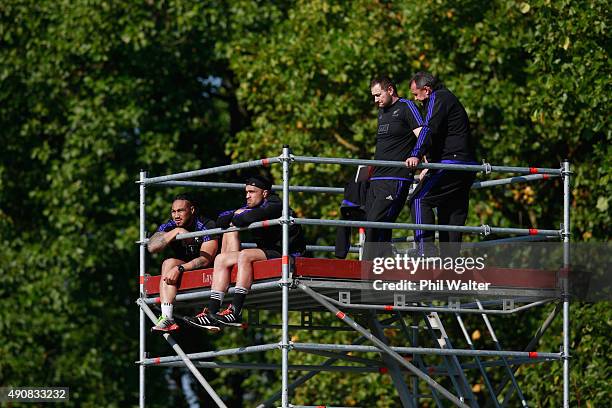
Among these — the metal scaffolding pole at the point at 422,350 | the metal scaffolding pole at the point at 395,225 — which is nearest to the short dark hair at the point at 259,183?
the metal scaffolding pole at the point at 395,225

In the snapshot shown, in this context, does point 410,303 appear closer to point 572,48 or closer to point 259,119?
point 572,48

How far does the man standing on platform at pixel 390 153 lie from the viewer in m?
16.0

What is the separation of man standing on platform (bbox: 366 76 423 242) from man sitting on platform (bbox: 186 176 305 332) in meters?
0.81

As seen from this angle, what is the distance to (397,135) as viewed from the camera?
16141mm

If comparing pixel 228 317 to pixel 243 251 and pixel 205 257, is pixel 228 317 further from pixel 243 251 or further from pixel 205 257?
pixel 205 257

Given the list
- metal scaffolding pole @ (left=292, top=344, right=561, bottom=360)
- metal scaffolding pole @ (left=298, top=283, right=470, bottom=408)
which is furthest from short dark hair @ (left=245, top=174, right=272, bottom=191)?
metal scaffolding pole @ (left=292, top=344, right=561, bottom=360)

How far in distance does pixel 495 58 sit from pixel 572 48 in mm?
2378

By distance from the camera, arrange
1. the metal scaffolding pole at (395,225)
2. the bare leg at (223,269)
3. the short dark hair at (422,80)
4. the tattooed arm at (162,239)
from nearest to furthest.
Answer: the metal scaffolding pole at (395,225) → the bare leg at (223,269) → the short dark hair at (422,80) → the tattooed arm at (162,239)

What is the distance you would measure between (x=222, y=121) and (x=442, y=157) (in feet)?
60.0

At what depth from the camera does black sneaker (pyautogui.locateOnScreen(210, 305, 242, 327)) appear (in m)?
15.5

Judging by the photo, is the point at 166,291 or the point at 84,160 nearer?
the point at 166,291

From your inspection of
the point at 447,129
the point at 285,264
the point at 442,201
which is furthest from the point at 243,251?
the point at 447,129

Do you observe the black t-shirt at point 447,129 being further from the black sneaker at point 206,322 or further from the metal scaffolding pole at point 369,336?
the black sneaker at point 206,322

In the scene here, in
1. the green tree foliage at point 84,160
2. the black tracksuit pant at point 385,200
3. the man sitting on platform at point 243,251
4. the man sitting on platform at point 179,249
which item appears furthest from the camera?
the green tree foliage at point 84,160
